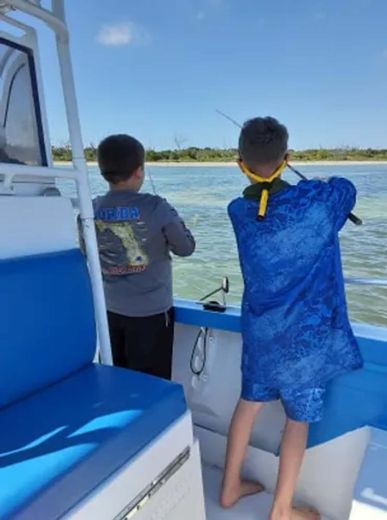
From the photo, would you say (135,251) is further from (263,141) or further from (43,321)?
(263,141)

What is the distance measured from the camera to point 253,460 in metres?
1.48

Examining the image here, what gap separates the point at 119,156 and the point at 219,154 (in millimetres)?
1324

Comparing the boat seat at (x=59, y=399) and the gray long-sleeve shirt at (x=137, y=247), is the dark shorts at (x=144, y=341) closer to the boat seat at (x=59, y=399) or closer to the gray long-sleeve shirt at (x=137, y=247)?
the gray long-sleeve shirt at (x=137, y=247)

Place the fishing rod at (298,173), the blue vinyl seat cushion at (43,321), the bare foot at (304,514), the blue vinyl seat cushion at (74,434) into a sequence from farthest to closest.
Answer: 1. the bare foot at (304,514)
2. the fishing rod at (298,173)
3. the blue vinyl seat cushion at (43,321)
4. the blue vinyl seat cushion at (74,434)

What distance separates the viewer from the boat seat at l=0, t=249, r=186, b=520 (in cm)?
73

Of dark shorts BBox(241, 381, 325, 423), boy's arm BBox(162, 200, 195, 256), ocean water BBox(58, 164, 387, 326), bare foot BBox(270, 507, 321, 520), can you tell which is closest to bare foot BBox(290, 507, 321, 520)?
bare foot BBox(270, 507, 321, 520)

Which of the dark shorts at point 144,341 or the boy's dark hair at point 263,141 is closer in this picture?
the boy's dark hair at point 263,141

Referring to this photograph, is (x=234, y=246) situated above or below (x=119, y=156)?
below

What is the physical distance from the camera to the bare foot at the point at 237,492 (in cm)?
134

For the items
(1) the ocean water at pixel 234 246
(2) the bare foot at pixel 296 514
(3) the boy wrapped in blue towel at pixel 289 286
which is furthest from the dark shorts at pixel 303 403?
(1) the ocean water at pixel 234 246

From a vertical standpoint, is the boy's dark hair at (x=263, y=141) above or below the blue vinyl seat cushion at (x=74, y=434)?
above

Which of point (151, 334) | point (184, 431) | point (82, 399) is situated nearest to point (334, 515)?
point (184, 431)

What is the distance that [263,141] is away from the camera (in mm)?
1088

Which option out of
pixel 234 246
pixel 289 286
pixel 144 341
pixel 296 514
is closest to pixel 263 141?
pixel 289 286
